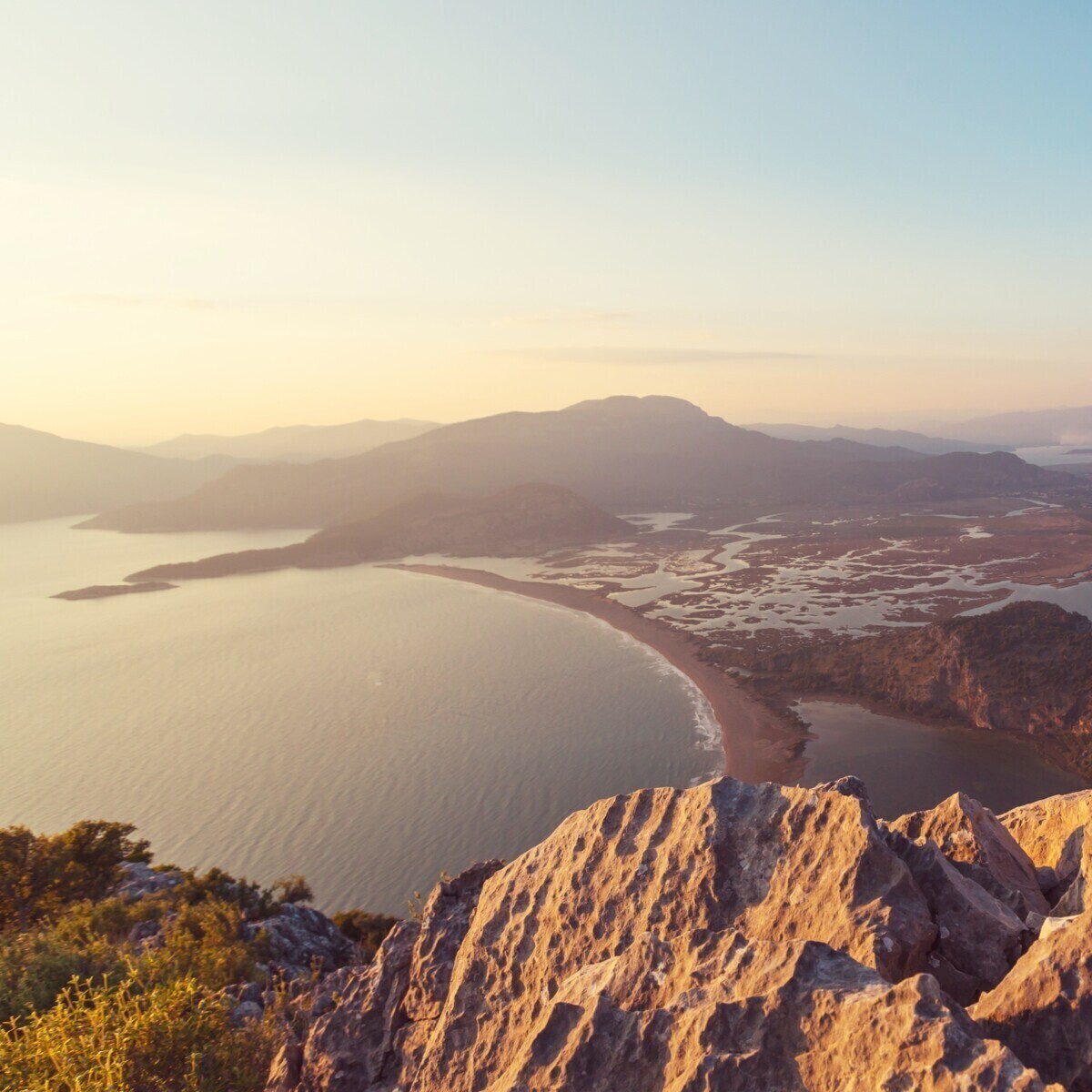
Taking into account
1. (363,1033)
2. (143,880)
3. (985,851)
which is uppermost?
(985,851)

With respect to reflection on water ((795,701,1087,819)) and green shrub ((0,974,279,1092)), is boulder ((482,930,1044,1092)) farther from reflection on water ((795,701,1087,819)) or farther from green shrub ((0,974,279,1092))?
reflection on water ((795,701,1087,819))

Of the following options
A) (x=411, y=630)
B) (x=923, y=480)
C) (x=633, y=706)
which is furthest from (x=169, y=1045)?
(x=923, y=480)

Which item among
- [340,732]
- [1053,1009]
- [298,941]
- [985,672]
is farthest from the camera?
[340,732]

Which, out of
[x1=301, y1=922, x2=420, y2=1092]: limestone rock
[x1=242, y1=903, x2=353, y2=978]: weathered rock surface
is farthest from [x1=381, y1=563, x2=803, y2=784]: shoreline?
[x1=301, y1=922, x2=420, y2=1092]: limestone rock

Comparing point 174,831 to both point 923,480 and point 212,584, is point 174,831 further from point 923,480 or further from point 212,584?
point 923,480

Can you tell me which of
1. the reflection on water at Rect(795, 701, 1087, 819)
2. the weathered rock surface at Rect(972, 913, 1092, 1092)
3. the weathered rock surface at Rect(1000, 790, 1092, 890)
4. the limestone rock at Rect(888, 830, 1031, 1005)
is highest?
the weathered rock surface at Rect(972, 913, 1092, 1092)

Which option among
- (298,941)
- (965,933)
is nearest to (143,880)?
(298,941)

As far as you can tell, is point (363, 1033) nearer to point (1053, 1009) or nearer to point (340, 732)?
point (1053, 1009)
